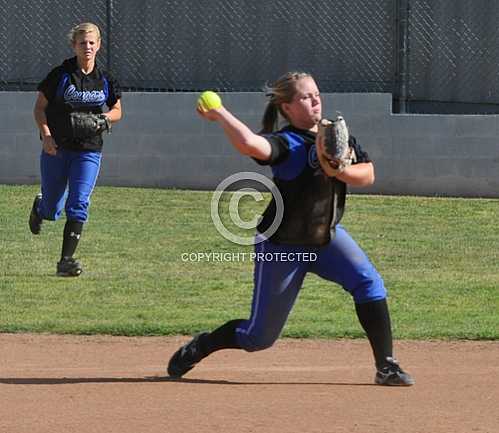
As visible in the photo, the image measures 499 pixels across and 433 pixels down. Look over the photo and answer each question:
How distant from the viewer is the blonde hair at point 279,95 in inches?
220

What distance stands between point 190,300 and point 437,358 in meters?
2.38

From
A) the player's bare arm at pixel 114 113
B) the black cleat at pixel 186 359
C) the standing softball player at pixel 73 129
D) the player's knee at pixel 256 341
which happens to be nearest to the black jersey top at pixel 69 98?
the standing softball player at pixel 73 129

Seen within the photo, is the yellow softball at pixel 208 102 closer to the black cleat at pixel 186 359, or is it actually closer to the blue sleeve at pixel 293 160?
the blue sleeve at pixel 293 160

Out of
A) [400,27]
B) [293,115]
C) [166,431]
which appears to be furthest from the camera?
[400,27]

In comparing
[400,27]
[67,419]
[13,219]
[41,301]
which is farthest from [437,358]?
[400,27]

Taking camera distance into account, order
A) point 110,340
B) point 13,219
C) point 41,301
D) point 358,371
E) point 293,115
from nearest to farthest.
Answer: point 293,115 < point 358,371 < point 110,340 < point 41,301 < point 13,219

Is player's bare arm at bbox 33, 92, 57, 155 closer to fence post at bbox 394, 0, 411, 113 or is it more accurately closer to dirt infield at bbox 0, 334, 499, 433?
dirt infield at bbox 0, 334, 499, 433

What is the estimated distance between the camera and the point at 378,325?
5859 mm

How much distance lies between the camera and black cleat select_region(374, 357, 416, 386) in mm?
5918

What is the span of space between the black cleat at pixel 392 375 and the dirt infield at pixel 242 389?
0.04 meters

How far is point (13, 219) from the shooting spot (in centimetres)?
1212

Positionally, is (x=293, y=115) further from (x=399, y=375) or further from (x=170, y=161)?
(x=170, y=161)

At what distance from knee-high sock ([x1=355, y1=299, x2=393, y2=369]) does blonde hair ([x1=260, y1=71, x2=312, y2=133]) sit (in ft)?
3.26

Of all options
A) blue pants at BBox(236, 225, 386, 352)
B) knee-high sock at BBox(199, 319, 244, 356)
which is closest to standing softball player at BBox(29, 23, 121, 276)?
knee-high sock at BBox(199, 319, 244, 356)
